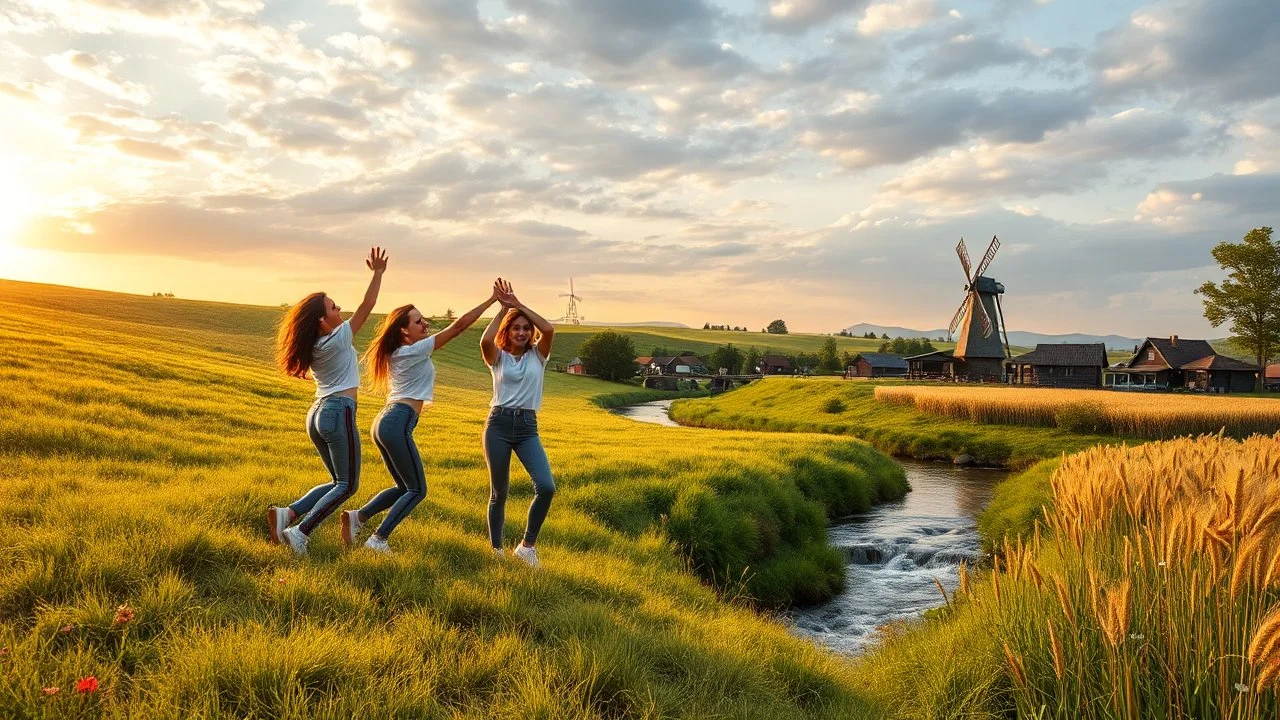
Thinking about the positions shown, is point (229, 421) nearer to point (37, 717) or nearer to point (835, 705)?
point (37, 717)

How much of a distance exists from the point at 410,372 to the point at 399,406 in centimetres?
35

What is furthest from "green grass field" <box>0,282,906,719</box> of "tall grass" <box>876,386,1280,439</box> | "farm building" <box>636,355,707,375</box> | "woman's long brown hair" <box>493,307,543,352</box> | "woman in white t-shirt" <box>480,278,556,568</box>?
"farm building" <box>636,355,707,375</box>

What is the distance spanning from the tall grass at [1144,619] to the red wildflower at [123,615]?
5.47 meters

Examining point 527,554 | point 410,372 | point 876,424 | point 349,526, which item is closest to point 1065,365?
point 876,424

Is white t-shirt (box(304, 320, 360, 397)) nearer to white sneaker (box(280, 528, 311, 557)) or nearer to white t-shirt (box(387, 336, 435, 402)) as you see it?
white t-shirt (box(387, 336, 435, 402))

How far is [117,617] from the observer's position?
4395 mm

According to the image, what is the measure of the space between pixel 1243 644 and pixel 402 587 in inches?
224

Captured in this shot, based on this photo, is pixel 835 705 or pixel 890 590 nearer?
pixel 835 705

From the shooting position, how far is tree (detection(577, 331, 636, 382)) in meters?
105

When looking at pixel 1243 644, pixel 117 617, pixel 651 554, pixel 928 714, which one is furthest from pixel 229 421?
pixel 1243 644

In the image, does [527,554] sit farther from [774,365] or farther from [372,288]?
[774,365]

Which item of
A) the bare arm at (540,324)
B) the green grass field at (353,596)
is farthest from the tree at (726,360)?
the bare arm at (540,324)

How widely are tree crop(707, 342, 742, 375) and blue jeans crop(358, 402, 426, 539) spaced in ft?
392

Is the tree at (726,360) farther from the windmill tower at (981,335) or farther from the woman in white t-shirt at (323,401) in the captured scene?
the woman in white t-shirt at (323,401)
